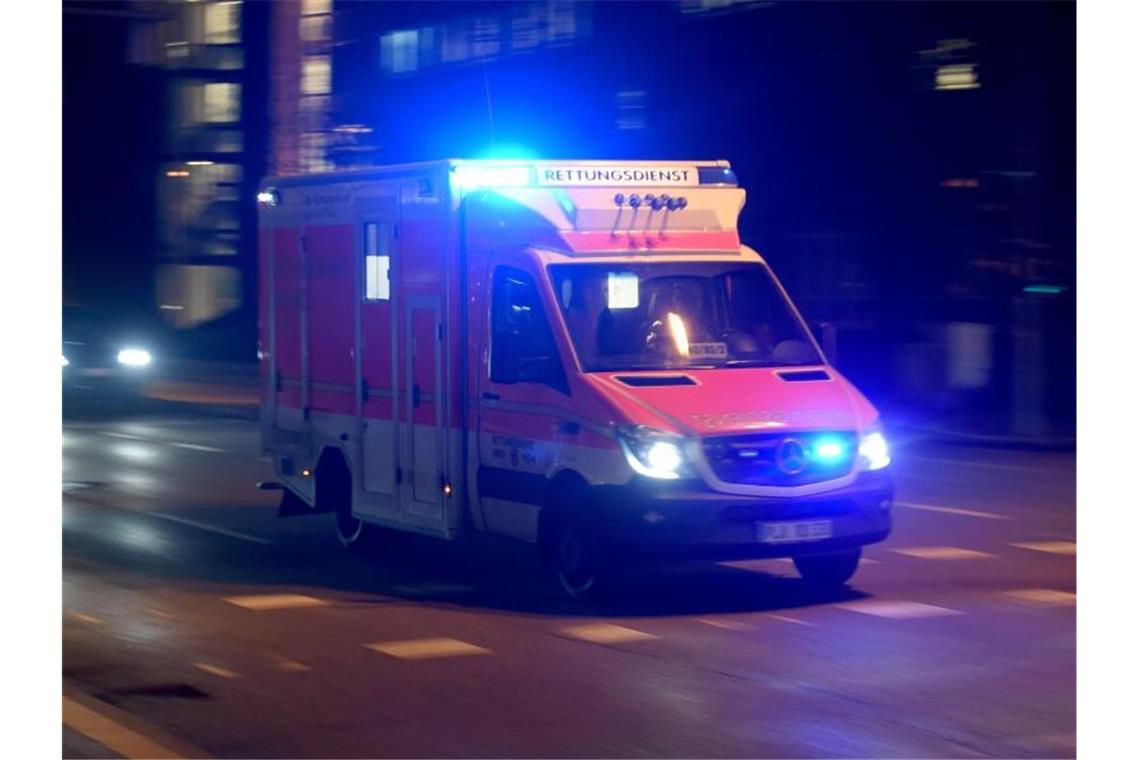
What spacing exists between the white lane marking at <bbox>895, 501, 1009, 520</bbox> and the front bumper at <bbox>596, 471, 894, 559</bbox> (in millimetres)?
4930

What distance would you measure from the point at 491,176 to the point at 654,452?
2384mm

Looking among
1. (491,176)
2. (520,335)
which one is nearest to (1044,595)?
(520,335)

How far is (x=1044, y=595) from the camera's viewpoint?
11.5m

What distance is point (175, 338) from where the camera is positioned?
183 ft

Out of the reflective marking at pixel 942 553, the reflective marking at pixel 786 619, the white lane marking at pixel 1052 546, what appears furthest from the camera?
the white lane marking at pixel 1052 546

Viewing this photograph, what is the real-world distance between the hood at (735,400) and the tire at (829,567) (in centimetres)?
98

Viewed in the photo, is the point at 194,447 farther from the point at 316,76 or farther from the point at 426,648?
the point at 426,648

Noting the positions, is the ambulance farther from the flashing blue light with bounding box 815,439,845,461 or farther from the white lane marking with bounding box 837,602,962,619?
the white lane marking with bounding box 837,602,962,619

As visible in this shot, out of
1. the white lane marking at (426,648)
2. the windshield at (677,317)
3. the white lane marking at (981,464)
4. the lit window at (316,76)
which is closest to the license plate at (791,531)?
the windshield at (677,317)

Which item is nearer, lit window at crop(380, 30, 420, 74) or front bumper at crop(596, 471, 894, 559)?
front bumper at crop(596, 471, 894, 559)

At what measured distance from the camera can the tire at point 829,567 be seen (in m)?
11.9

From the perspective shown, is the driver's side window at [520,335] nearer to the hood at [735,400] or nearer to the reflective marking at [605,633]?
the hood at [735,400]

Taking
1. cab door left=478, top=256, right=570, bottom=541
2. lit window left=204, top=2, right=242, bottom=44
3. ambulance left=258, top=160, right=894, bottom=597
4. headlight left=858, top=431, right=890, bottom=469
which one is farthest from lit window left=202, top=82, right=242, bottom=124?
headlight left=858, top=431, right=890, bottom=469

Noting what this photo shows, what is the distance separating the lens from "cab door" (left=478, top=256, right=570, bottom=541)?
11.5 metres
